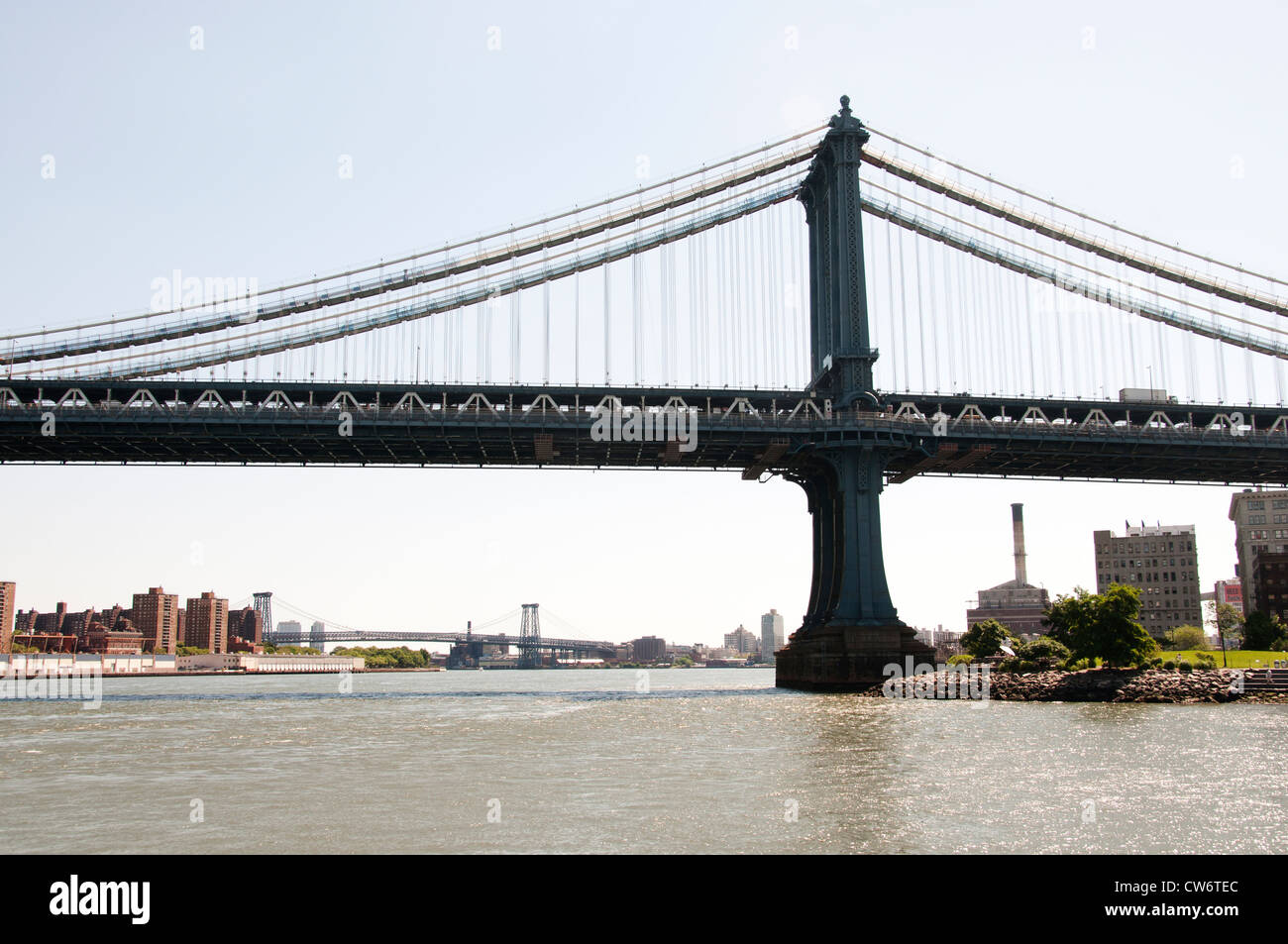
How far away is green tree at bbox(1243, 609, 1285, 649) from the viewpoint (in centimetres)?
8275

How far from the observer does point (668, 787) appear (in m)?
22.0

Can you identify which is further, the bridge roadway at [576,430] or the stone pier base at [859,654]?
the bridge roadway at [576,430]

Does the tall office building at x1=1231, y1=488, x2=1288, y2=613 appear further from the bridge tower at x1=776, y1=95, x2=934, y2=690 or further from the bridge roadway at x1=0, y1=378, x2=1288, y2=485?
the bridge tower at x1=776, y1=95, x2=934, y2=690

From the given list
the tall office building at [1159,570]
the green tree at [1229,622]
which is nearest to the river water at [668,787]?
the green tree at [1229,622]

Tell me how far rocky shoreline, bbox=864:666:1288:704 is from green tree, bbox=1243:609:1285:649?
29675 millimetres

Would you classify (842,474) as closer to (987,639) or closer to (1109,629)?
(1109,629)

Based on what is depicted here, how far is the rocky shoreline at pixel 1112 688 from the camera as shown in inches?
2031

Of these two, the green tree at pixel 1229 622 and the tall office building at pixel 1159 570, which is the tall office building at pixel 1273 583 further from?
the tall office building at pixel 1159 570

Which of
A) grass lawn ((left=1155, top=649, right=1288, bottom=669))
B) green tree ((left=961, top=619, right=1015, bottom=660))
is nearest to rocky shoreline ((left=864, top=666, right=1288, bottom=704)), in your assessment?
grass lawn ((left=1155, top=649, right=1288, bottom=669))

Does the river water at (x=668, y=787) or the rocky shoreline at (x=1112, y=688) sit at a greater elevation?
the river water at (x=668, y=787)

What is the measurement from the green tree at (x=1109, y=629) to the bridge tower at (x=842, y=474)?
976 cm

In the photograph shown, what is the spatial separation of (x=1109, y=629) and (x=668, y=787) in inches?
1698
